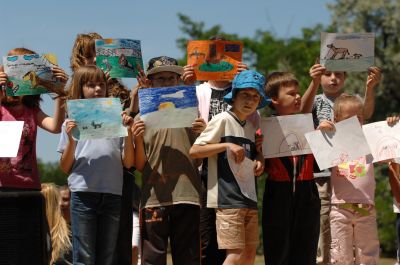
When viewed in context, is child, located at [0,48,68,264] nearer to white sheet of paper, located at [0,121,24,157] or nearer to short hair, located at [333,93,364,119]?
white sheet of paper, located at [0,121,24,157]

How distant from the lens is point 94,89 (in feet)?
21.0

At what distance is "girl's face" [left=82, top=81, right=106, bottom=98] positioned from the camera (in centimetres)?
638

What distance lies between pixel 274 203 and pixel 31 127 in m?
2.02

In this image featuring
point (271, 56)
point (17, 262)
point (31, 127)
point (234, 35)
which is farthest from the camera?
point (234, 35)

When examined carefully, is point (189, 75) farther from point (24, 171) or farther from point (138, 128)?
point (24, 171)

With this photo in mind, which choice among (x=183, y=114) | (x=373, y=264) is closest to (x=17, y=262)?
(x=183, y=114)

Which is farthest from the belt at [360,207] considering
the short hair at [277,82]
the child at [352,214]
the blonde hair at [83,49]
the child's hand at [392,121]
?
the blonde hair at [83,49]

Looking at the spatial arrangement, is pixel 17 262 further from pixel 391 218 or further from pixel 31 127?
pixel 391 218

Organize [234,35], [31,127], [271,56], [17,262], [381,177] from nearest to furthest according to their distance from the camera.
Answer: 1. [17,262]
2. [31,127]
3. [381,177]
4. [271,56]
5. [234,35]

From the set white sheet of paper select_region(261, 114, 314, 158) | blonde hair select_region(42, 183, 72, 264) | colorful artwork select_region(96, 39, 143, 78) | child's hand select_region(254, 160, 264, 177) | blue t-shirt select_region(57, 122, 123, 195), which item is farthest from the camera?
blonde hair select_region(42, 183, 72, 264)

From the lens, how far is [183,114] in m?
6.35

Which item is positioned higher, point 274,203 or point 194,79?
point 194,79

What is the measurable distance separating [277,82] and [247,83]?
71 centimetres

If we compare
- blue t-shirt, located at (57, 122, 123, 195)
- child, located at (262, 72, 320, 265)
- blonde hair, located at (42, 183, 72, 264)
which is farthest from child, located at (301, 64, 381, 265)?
blonde hair, located at (42, 183, 72, 264)
